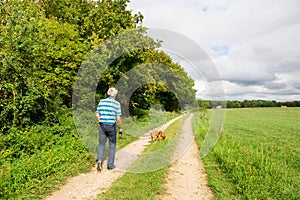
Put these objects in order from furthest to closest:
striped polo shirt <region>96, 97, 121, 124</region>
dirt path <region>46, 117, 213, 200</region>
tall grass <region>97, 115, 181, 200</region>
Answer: striped polo shirt <region>96, 97, 121, 124</region>, dirt path <region>46, 117, 213, 200</region>, tall grass <region>97, 115, 181, 200</region>

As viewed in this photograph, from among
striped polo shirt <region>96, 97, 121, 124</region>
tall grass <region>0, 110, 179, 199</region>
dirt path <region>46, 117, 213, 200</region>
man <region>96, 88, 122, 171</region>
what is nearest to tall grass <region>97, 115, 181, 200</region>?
dirt path <region>46, 117, 213, 200</region>

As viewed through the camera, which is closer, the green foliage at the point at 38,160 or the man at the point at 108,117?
the green foliage at the point at 38,160

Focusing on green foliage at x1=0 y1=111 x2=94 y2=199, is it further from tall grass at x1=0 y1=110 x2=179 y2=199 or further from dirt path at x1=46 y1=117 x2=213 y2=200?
dirt path at x1=46 y1=117 x2=213 y2=200

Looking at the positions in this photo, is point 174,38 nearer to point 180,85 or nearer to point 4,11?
point 4,11

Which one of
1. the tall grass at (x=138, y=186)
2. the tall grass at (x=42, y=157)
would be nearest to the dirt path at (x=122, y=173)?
the tall grass at (x=138, y=186)

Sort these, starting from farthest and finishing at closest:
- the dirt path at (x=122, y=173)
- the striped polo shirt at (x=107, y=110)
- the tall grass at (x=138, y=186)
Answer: the striped polo shirt at (x=107, y=110)
the dirt path at (x=122, y=173)
the tall grass at (x=138, y=186)

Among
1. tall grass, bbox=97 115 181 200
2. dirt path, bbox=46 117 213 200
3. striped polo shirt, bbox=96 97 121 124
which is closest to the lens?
tall grass, bbox=97 115 181 200

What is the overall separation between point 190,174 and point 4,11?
10752 millimetres

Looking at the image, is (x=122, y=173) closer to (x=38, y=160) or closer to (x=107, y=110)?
(x=107, y=110)

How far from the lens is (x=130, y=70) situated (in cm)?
1598

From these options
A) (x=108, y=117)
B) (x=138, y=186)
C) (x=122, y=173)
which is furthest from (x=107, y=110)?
(x=138, y=186)

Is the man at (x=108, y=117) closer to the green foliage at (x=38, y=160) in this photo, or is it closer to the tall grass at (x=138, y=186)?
the green foliage at (x=38, y=160)

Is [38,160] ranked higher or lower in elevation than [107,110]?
lower

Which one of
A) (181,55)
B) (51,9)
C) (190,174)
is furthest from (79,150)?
(51,9)
